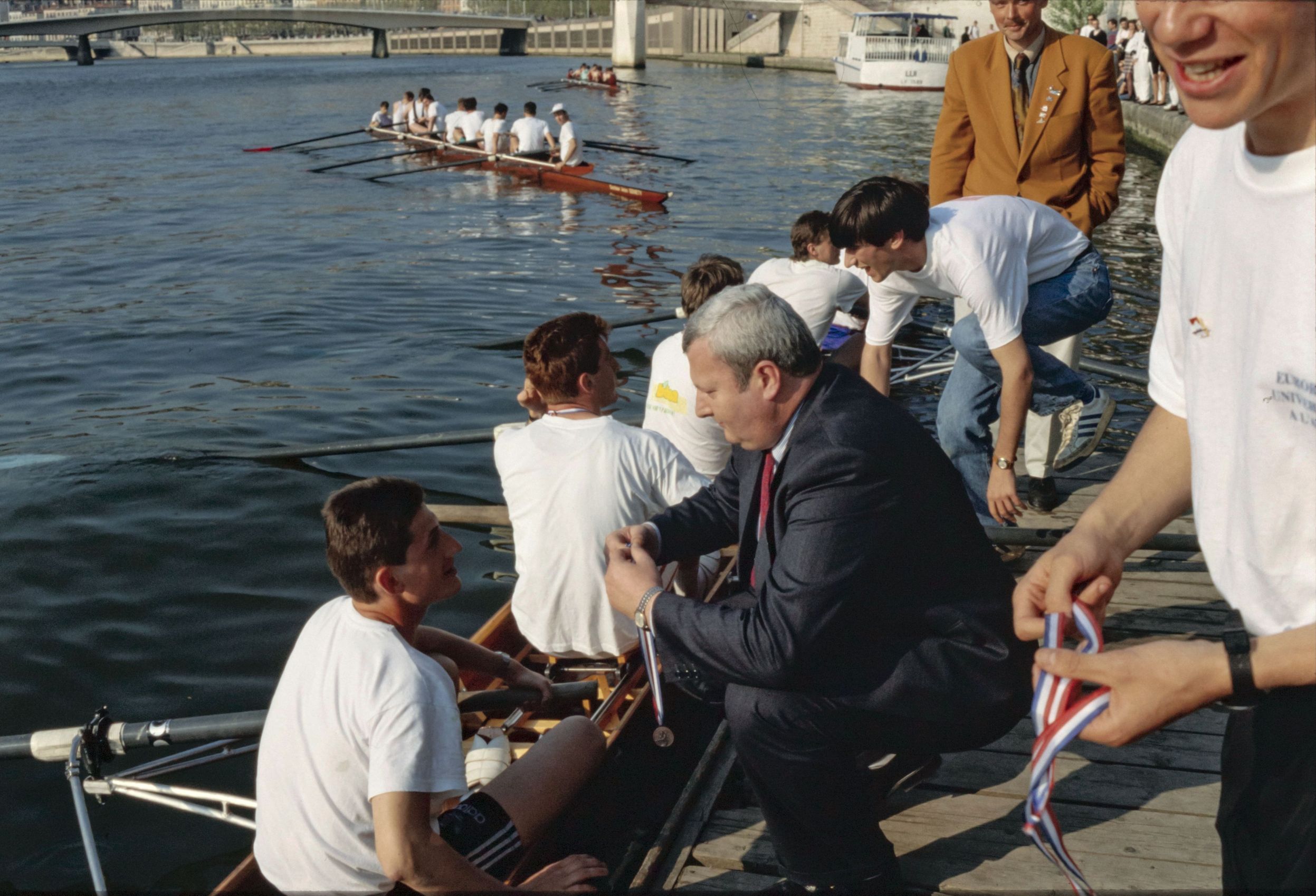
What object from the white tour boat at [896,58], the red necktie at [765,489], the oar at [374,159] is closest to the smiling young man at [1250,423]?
the red necktie at [765,489]

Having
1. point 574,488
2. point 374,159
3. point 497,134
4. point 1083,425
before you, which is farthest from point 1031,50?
point 497,134

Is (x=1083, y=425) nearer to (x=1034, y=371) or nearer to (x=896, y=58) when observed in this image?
(x=1034, y=371)

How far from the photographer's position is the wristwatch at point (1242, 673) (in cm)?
148

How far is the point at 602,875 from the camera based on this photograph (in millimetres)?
3188

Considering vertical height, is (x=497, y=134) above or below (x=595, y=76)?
below

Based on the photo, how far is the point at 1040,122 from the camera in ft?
17.0

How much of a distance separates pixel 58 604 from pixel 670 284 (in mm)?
9988

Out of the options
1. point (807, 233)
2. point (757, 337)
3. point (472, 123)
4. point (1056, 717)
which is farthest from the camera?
point (472, 123)

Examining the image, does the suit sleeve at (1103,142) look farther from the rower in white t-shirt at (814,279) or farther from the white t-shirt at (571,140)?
the white t-shirt at (571,140)

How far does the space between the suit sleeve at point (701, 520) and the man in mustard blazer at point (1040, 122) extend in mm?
2336

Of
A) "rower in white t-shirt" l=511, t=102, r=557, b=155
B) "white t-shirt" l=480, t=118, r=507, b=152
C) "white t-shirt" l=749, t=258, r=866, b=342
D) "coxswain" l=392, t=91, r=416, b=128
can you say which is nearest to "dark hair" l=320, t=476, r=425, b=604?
"white t-shirt" l=749, t=258, r=866, b=342

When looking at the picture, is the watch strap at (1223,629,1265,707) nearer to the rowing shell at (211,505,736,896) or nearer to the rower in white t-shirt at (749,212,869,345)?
the rowing shell at (211,505,736,896)

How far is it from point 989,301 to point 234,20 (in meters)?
A: 82.4

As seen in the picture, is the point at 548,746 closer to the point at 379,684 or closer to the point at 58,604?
the point at 379,684
